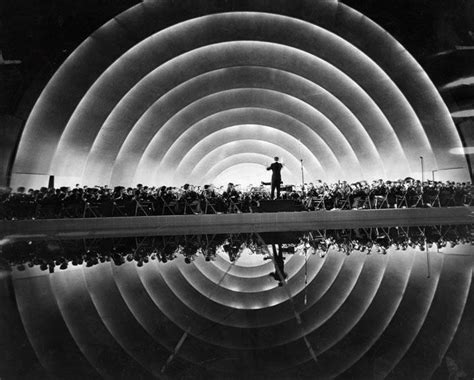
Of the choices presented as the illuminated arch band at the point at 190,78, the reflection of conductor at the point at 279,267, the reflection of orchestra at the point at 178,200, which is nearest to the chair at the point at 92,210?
the reflection of orchestra at the point at 178,200

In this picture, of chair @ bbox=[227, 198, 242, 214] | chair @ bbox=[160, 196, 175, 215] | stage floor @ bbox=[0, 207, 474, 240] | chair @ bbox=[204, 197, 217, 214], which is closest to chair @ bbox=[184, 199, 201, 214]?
chair @ bbox=[204, 197, 217, 214]

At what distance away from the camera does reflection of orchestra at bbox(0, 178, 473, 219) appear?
1287 cm

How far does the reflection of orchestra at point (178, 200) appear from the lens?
12867mm

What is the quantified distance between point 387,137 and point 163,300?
1951cm

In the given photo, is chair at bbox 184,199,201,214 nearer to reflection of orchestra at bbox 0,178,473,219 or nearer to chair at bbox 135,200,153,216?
reflection of orchestra at bbox 0,178,473,219

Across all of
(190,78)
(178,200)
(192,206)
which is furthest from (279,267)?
(190,78)

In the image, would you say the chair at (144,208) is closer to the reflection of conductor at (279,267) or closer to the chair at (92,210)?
the chair at (92,210)

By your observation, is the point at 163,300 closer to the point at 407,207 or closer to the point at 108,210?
the point at 108,210

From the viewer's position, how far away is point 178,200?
14641 millimetres

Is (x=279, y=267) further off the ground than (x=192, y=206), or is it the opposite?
(x=192, y=206)

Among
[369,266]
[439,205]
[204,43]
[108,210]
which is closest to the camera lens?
[369,266]

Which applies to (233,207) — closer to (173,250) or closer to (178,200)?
(178,200)

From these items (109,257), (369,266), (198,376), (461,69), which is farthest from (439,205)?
(198,376)

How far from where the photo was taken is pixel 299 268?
5246 mm
